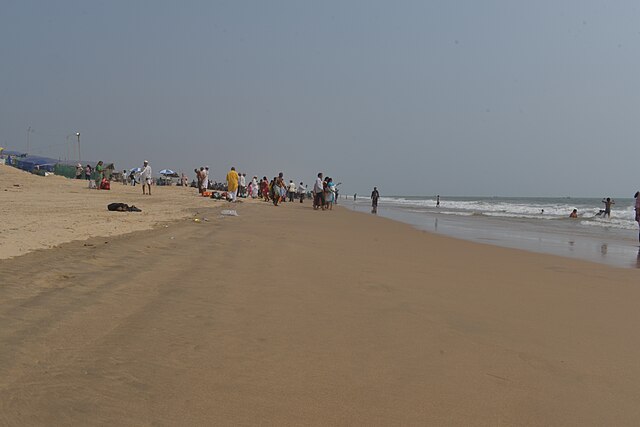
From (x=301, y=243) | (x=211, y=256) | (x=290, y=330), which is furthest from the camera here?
(x=301, y=243)

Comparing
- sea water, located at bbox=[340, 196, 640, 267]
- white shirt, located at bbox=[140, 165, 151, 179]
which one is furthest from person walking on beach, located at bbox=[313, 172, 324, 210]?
white shirt, located at bbox=[140, 165, 151, 179]

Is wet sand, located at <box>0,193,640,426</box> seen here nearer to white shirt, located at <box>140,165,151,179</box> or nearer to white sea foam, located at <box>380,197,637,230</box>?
white shirt, located at <box>140,165,151,179</box>

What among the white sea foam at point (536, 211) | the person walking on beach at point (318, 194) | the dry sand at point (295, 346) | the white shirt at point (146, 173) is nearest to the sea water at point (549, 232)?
the white sea foam at point (536, 211)

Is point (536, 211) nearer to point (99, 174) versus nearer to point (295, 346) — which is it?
point (99, 174)

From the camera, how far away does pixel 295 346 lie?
3232mm

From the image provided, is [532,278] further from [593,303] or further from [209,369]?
[209,369]

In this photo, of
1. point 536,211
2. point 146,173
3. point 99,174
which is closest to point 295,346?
point 146,173

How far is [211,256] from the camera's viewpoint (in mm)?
6289

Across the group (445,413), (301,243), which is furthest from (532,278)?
(445,413)

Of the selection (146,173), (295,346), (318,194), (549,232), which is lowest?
(549,232)

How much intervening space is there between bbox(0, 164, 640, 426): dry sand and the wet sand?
0.01 metres

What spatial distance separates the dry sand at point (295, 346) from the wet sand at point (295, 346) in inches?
0.4

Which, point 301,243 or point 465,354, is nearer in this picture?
point 465,354

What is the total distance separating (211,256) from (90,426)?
4.20 metres
